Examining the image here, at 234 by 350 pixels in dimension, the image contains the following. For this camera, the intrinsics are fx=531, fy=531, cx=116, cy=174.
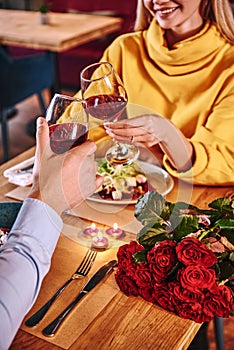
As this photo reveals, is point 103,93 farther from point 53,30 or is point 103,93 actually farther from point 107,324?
point 53,30

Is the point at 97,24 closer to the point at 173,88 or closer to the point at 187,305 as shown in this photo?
the point at 173,88

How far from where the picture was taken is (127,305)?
1.07m

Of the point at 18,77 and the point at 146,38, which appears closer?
the point at 146,38

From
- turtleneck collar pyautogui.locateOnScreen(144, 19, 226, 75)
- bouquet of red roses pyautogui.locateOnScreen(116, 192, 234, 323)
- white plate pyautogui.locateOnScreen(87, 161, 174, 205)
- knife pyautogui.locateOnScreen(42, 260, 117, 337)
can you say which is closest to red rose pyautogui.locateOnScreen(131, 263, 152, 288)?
bouquet of red roses pyautogui.locateOnScreen(116, 192, 234, 323)

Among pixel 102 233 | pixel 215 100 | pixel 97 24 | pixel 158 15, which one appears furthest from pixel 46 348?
pixel 97 24

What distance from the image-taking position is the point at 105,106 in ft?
4.16

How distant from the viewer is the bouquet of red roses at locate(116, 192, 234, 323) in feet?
3.25

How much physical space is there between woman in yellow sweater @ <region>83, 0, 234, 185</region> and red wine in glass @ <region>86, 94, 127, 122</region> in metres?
0.14

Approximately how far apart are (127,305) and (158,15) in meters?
1.01

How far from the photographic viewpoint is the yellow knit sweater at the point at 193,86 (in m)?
1.55

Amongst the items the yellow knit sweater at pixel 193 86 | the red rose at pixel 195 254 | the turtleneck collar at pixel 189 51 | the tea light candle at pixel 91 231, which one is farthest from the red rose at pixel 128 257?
the turtleneck collar at pixel 189 51

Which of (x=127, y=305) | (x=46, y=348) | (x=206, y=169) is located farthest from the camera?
(x=206, y=169)

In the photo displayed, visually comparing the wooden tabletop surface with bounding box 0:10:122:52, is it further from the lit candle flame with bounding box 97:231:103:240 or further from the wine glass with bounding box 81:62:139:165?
the lit candle flame with bounding box 97:231:103:240

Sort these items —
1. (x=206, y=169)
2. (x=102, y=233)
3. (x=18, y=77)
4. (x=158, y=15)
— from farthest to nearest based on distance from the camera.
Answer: (x=18, y=77)
(x=158, y=15)
(x=206, y=169)
(x=102, y=233)
